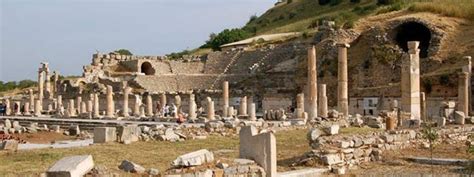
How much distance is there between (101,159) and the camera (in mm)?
14094

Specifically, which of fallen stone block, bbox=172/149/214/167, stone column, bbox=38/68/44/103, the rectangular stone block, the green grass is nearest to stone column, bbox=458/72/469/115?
the green grass

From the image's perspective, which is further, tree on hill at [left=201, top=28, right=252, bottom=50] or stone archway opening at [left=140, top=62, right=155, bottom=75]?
tree on hill at [left=201, top=28, right=252, bottom=50]

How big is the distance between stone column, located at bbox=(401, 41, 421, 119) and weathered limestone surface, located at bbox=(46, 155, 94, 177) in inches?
716

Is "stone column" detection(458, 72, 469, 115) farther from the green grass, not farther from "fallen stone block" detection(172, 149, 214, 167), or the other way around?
"fallen stone block" detection(172, 149, 214, 167)

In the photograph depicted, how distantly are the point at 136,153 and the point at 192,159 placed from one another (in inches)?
195

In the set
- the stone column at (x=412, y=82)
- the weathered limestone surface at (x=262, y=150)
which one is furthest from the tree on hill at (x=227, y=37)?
the weathered limestone surface at (x=262, y=150)

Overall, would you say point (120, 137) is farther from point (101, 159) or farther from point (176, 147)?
point (101, 159)

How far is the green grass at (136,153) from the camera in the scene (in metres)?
13.0

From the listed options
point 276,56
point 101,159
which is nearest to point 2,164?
point 101,159

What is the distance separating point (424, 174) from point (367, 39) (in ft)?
125

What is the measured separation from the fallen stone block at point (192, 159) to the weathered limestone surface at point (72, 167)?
152 centimetres

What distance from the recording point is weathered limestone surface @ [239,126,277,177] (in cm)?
1158

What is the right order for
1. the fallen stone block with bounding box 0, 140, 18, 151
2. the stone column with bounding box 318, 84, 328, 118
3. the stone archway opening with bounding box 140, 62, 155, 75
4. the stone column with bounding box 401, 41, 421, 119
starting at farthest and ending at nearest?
the stone archway opening with bounding box 140, 62, 155, 75 < the stone column with bounding box 318, 84, 328, 118 < the stone column with bounding box 401, 41, 421, 119 < the fallen stone block with bounding box 0, 140, 18, 151

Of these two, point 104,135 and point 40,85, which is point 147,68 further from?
point 104,135
